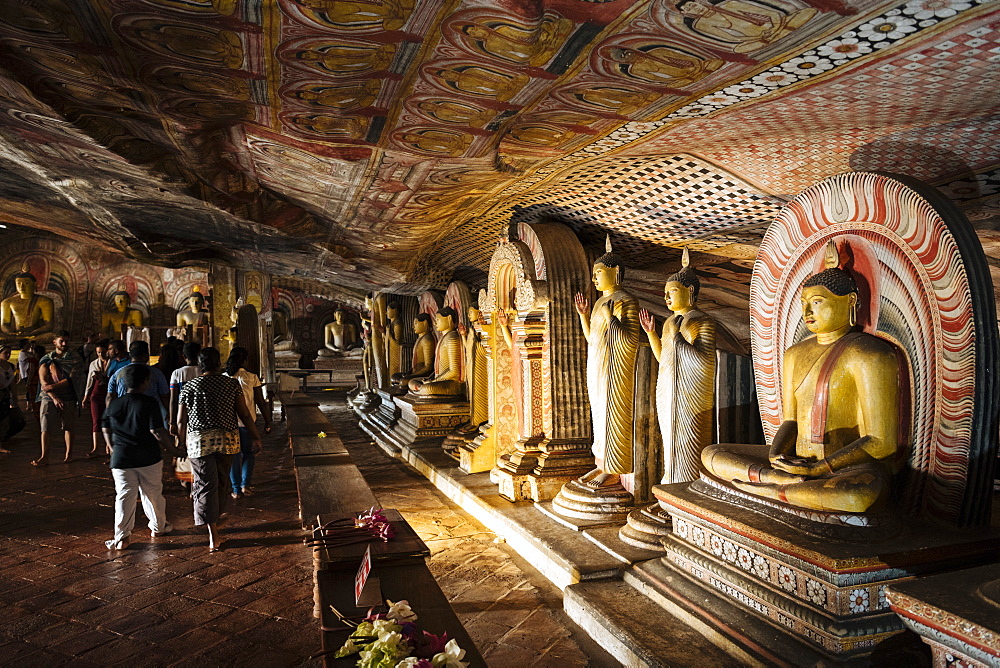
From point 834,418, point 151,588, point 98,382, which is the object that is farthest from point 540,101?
point 98,382

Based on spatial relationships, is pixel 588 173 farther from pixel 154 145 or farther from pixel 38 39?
pixel 154 145

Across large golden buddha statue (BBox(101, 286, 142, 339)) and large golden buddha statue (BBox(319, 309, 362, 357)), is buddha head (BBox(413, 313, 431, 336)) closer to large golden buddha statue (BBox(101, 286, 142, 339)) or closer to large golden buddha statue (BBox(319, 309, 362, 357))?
large golden buddha statue (BBox(101, 286, 142, 339))

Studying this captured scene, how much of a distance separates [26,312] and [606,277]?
17076mm

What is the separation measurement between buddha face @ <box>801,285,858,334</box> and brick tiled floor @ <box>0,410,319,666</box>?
2.93 metres

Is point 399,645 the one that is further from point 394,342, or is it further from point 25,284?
point 25,284

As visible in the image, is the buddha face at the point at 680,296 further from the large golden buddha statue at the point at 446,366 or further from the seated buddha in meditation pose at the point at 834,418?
the large golden buddha statue at the point at 446,366

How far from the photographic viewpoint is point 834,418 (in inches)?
117

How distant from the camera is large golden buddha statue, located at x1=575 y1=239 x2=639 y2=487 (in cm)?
466

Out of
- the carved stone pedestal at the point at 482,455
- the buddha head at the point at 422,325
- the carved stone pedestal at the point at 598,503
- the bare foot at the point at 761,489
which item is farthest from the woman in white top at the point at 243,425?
the bare foot at the point at 761,489

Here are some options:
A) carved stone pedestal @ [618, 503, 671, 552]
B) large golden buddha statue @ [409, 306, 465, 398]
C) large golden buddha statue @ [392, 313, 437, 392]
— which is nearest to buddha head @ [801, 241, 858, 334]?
carved stone pedestal @ [618, 503, 671, 552]

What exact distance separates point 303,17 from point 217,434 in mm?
3179

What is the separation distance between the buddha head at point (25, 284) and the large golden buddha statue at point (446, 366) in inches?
499

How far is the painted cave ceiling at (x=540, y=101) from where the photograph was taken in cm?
259

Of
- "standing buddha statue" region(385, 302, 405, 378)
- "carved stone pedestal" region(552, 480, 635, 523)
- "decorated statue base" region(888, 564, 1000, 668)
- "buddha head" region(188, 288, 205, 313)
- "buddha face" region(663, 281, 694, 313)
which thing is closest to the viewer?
"decorated statue base" region(888, 564, 1000, 668)
